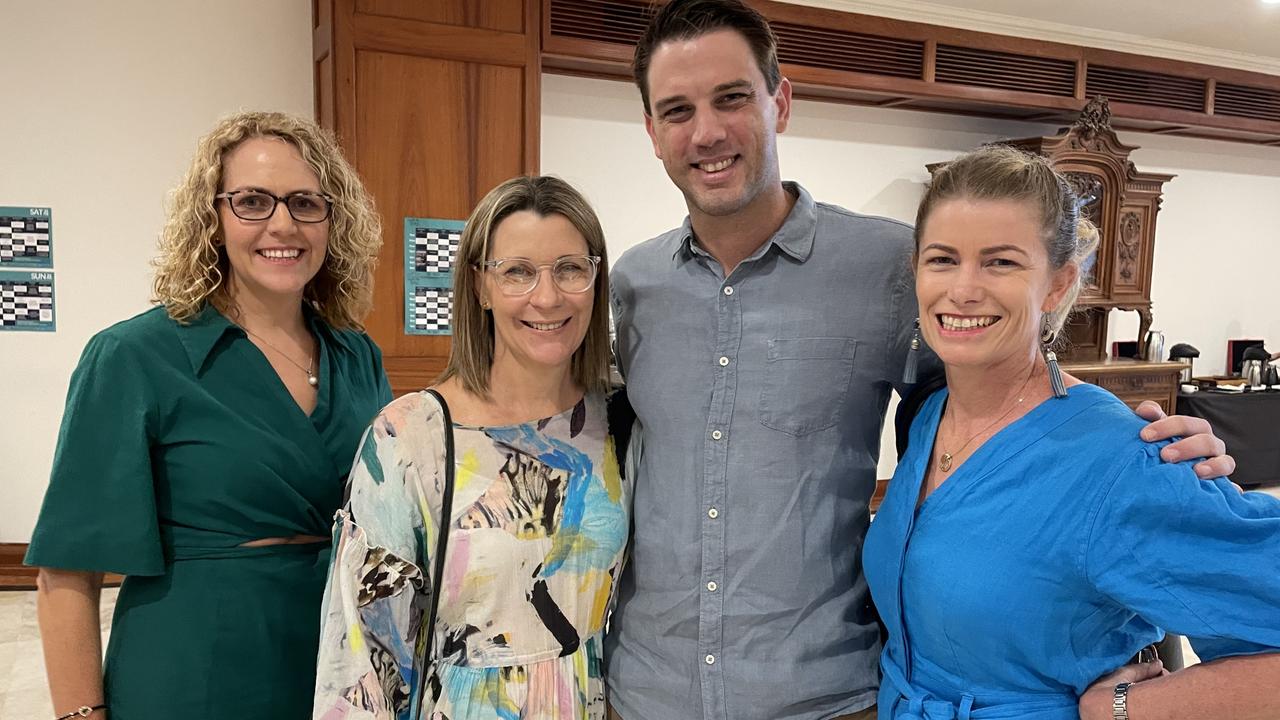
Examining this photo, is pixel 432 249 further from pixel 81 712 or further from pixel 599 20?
pixel 81 712

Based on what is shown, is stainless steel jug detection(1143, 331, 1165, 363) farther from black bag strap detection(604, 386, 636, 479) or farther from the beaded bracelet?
the beaded bracelet

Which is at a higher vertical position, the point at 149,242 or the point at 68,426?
the point at 149,242

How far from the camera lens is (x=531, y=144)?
460 centimetres

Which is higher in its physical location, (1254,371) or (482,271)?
(482,271)

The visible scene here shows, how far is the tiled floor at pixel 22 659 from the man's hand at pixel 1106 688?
3116 mm

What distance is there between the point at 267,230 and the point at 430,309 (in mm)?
2807

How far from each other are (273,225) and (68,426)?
1.65 feet

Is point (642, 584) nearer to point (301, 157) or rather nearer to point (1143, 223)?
point (301, 157)

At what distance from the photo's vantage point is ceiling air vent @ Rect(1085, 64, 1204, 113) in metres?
6.40

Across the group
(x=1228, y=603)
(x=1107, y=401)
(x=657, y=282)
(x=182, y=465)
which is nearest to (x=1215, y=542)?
(x=1228, y=603)

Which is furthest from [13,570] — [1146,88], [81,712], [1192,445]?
[1146,88]

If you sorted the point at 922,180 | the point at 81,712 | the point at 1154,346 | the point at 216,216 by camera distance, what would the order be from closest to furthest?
the point at 81,712
the point at 216,216
the point at 922,180
the point at 1154,346

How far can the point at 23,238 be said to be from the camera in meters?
4.45

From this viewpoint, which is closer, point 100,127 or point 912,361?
point 912,361
